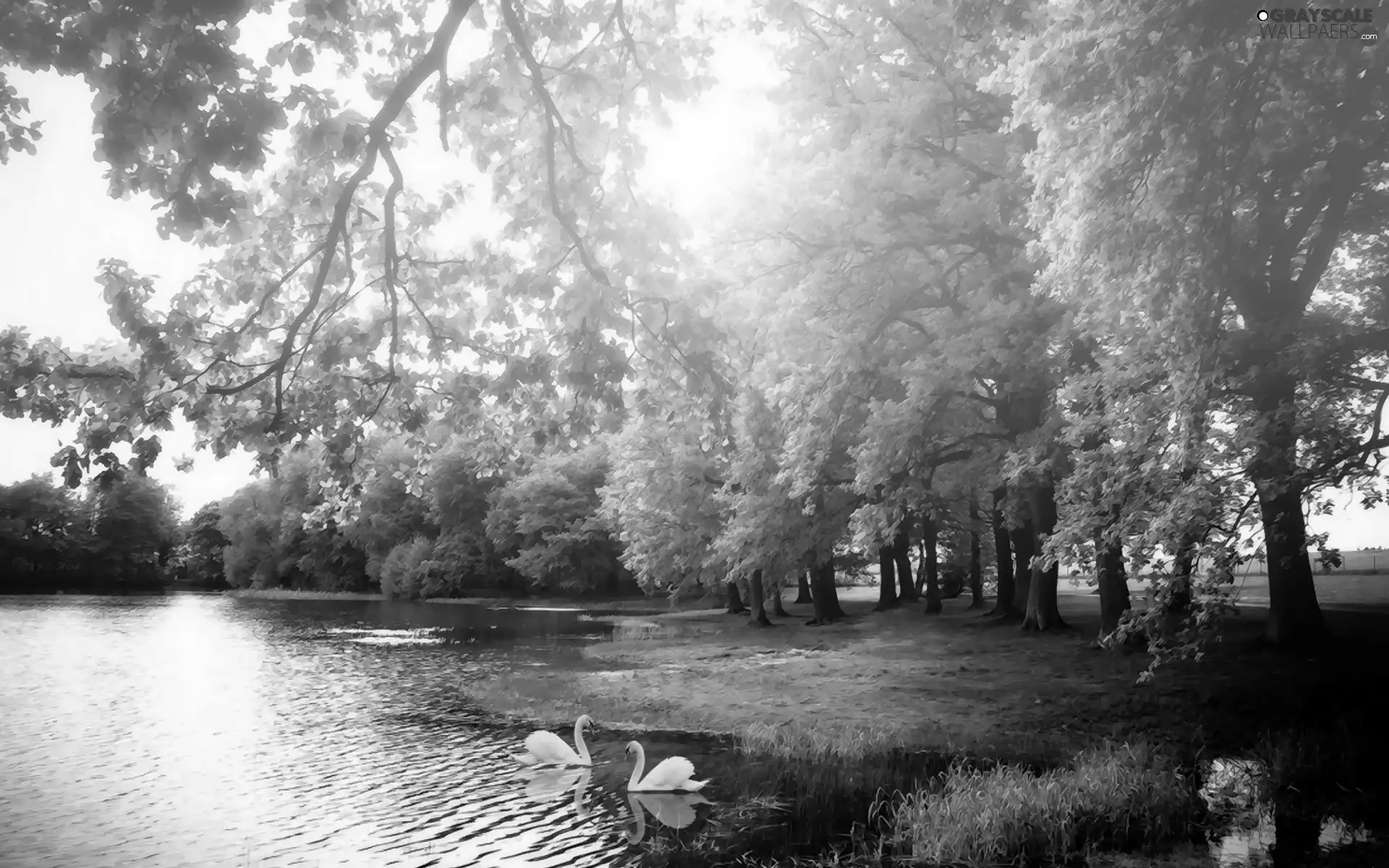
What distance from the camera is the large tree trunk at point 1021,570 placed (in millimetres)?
37875

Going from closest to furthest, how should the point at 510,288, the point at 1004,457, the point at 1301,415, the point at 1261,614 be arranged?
the point at 510,288 → the point at 1301,415 → the point at 1004,457 → the point at 1261,614

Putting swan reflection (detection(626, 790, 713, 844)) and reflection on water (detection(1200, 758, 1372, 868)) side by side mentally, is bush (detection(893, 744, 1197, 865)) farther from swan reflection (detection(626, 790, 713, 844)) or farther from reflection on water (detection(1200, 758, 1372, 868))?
swan reflection (detection(626, 790, 713, 844))

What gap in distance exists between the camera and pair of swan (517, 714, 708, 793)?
17.6 meters

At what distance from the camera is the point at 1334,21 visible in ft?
46.3

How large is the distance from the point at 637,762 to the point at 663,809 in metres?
2.39

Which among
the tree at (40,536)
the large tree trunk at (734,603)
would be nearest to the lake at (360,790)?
the large tree trunk at (734,603)

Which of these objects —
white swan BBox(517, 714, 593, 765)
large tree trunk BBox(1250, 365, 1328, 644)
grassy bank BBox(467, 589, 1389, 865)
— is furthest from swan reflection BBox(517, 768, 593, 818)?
large tree trunk BBox(1250, 365, 1328, 644)

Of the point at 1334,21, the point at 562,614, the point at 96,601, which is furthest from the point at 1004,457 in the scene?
the point at 96,601

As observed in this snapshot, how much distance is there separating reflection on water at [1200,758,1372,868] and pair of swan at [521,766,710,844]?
8.09m

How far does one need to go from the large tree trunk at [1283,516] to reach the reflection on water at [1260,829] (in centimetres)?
401

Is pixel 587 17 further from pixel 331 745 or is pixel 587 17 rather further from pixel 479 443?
pixel 331 745

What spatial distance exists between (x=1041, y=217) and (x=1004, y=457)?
37.8ft

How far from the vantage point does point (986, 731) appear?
20000 mm

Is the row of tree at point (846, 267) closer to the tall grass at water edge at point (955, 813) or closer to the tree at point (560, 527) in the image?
the tall grass at water edge at point (955, 813)
